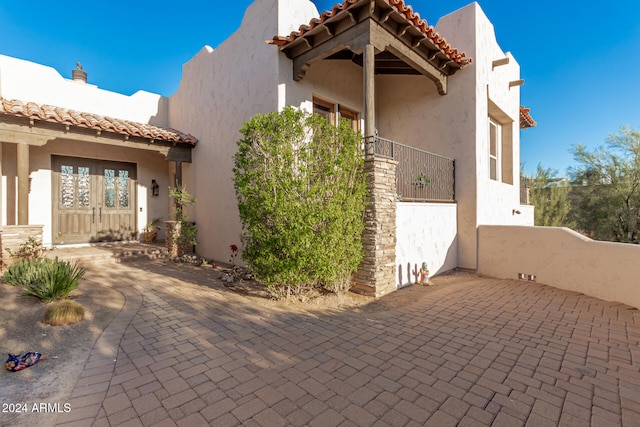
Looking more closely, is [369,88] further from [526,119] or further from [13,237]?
[526,119]

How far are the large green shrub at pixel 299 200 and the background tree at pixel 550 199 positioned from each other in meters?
14.8

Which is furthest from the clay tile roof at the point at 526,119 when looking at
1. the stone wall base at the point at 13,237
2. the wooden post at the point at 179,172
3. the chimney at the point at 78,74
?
the chimney at the point at 78,74

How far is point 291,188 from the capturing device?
178 inches

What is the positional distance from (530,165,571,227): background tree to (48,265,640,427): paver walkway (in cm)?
1226

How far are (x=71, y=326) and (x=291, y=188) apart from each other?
339cm

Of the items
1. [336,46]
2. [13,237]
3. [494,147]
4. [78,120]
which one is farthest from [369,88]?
[13,237]

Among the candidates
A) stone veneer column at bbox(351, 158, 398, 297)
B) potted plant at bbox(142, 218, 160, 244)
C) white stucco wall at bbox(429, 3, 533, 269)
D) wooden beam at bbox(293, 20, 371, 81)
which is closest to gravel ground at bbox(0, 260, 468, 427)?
stone veneer column at bbox(351, 158, 398, 297)

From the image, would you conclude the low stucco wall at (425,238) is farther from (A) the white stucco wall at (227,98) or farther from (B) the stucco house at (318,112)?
(A) the white stucco wall at (227,98)

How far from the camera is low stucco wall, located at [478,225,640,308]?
16.3 ft

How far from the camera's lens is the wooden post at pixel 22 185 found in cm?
648

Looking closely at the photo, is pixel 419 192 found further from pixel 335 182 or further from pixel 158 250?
pixel 158 250

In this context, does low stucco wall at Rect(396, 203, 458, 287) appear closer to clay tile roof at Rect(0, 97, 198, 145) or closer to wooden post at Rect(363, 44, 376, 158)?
wooden post at Rect(363, 44, 376, 158)

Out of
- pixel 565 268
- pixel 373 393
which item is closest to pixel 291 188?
pixel 373 393

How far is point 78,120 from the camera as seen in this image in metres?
7.07
